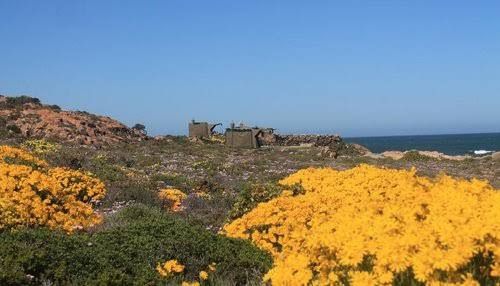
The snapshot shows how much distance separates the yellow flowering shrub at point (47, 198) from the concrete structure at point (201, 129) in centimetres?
3874

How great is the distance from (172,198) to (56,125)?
26088 millimetres

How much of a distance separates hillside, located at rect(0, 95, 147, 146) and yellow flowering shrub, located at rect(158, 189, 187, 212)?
20748mm

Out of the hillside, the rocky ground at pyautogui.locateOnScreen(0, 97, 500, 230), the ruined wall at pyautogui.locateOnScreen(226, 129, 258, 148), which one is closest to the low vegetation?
the rocky ground at pyautogui.locateOnScreen(0, 97, 500, 230)

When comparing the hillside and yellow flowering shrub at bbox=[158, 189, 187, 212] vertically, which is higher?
the hillside

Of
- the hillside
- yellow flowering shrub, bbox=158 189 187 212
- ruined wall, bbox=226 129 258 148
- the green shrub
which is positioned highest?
the hillside

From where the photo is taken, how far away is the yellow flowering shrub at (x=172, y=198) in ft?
52.3

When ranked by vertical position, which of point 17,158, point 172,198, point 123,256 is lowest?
point 172,198

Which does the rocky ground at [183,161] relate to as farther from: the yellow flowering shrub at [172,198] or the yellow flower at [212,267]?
the yellow flower at [212,267]

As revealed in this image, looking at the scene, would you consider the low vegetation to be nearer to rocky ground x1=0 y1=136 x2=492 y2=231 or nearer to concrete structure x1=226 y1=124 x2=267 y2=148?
rocky ground x1=0 y1=136 x2=492 y2=231

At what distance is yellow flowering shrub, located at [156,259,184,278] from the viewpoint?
26.1 feet

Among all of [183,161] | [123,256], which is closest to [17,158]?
[123,256]

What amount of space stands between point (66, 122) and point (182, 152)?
899 cm

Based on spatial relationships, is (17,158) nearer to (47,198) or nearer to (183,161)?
(47,198)

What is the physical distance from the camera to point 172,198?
16.7 meters
